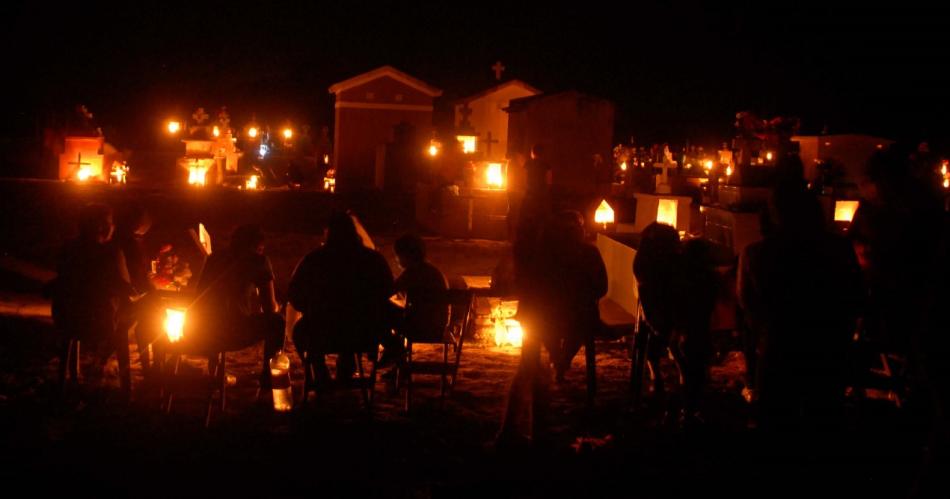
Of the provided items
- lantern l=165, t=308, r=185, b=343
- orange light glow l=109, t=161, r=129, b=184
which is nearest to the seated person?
lantern l=165, t=308, r=185, b=343

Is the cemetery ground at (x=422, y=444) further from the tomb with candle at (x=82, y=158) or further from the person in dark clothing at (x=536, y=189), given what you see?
the tomb with candle at (x=82, y=158)

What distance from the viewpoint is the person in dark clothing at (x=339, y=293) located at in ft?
20.6

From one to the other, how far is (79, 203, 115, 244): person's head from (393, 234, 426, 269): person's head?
7.12 feet

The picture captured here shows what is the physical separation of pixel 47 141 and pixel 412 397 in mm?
17018

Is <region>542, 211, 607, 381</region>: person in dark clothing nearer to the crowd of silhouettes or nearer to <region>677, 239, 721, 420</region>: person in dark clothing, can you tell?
the crowd of silhouettes

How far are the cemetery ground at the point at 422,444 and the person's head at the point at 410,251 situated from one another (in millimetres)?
1014

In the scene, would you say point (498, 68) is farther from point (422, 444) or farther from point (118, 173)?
point (422, 444)

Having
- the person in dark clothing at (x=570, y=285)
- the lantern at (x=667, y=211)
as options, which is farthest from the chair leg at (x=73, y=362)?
the lantern at (x=667, y=211)

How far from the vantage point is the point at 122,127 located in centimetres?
3359

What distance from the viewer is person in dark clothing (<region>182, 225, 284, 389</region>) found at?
21.0ft

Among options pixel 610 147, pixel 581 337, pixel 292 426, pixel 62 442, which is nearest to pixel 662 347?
pixel 581 337

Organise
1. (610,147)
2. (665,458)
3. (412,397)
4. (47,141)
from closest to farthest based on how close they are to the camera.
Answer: (665,458), (412,397), (610,147), (47,141)

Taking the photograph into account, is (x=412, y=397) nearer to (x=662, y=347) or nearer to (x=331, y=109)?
(x=662, y=347)

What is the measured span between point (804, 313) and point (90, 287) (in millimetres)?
4863
